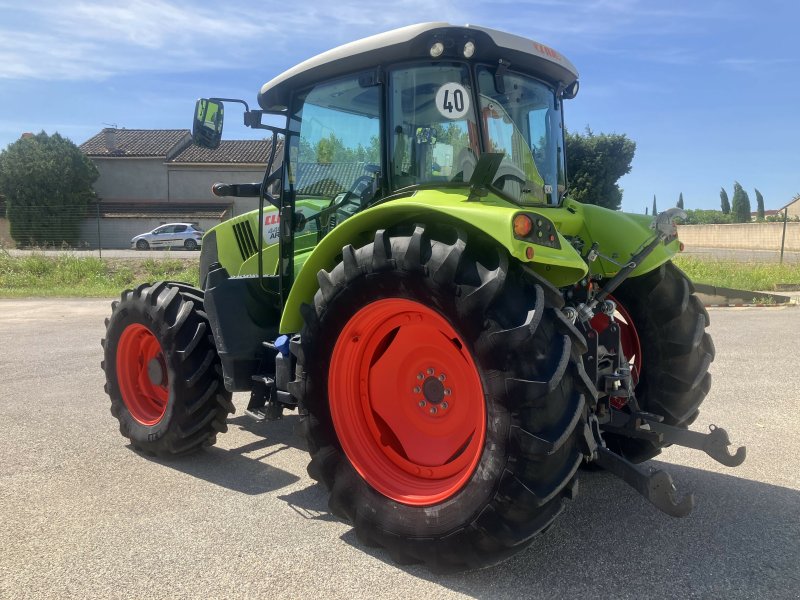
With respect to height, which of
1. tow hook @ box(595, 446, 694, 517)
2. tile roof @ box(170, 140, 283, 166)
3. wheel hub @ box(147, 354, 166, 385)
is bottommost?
tow hook @ box(595, 446, 694, 517)

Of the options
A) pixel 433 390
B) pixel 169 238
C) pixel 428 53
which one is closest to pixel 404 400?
pixel 433 390

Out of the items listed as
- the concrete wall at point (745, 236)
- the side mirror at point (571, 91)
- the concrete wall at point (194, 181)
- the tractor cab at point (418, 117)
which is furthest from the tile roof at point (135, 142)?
the side mirror at point (571, 91)

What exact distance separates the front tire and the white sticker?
696 mm

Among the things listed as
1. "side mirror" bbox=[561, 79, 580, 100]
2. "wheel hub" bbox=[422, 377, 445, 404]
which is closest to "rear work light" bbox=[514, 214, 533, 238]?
"wheel hub" bbox=[422, 377, 445, 404]

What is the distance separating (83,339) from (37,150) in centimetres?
3162

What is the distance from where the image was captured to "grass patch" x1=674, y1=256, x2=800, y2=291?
16953 millimetres

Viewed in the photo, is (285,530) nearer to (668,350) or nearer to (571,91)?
(668,350)

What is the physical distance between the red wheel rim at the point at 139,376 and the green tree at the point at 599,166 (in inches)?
792

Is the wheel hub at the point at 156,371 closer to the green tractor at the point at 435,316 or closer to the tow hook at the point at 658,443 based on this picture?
the green tractor at the point at 435,316

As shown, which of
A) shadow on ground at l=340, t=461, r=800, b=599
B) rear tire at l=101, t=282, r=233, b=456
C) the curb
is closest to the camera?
shadow on ground at l=340, t=461, r=800, b=599

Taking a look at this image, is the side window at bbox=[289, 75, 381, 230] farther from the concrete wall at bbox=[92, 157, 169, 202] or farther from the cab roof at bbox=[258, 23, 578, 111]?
the concrete wall at bbox=[92, 157, 169, 202]

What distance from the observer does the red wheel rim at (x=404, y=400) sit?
313 cm

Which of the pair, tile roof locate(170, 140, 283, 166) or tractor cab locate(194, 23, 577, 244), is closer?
tractor cab locate(194, 23, 577, 244)

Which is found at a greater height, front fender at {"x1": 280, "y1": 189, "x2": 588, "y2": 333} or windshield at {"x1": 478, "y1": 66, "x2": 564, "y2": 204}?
windshield at {"x1": 478, "y1": 66, "x2": 564, "y2": 204}
